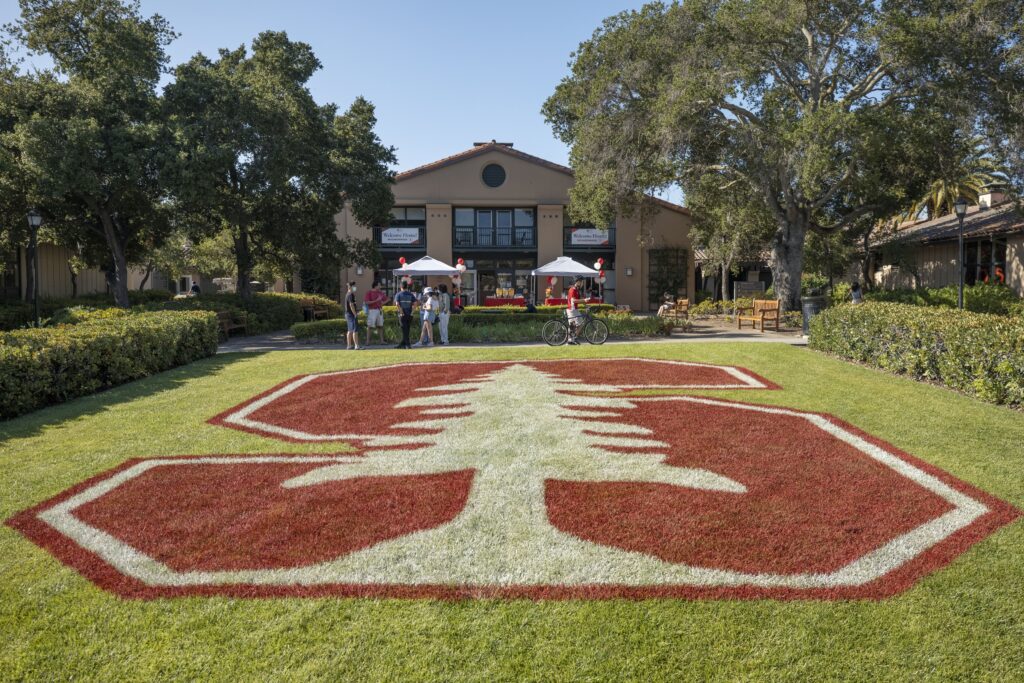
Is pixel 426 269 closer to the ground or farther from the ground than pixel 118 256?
closer to the ground

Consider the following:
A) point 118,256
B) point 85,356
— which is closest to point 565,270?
point 118,256

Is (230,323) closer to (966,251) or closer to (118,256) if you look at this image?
(118,256)

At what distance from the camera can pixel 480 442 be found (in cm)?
716

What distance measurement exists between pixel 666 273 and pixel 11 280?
30.6 m

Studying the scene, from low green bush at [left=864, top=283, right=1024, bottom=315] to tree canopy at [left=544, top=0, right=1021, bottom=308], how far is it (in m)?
3.93

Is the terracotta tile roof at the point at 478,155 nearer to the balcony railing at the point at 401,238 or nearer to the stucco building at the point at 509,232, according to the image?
the stucco building at the point at 509,232

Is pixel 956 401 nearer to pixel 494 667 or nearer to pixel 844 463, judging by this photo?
pixel 844 463

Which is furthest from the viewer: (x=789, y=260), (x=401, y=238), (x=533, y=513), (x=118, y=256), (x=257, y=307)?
(x=401, y=238)

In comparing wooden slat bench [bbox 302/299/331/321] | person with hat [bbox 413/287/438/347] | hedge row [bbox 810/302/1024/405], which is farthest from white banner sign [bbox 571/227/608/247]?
hedge row [bbox 810/302/1024/405]

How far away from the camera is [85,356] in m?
10.6

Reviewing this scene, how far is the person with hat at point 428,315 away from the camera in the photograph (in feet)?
58.1

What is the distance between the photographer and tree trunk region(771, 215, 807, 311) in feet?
85.8

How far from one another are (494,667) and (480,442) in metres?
4.08

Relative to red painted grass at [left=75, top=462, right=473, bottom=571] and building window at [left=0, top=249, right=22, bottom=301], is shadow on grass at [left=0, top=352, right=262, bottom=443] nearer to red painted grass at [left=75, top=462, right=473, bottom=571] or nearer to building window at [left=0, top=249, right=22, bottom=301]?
red painted grass at [left=75, top=462, right=473, bottom=571]
